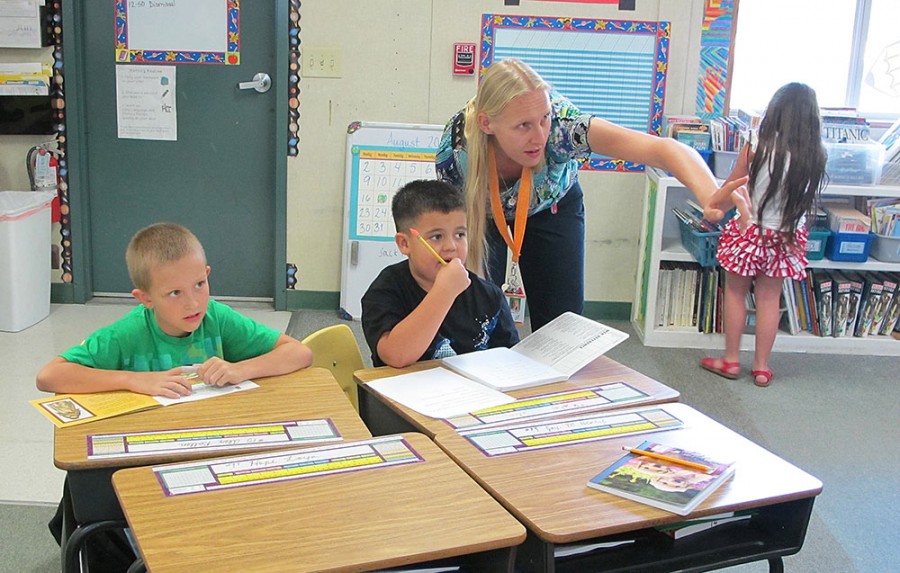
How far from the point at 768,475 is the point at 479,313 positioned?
34.3 inches

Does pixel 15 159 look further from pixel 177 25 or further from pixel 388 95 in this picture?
pixel 388 95

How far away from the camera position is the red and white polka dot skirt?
384cm

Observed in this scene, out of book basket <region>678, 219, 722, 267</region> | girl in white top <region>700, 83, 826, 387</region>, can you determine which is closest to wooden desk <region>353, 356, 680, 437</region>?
girl in white top <region>700, 83, 826, 387</region>

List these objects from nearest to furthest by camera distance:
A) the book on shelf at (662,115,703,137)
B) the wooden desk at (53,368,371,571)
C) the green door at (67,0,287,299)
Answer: the wooden desk at (53,368,371,571) < the book on shelf at (662,115,703,137) < the green door at (67,0,287,299)

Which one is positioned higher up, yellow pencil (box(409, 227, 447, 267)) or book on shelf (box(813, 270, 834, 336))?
yellow pencil (box(409, 227, 447, 267))

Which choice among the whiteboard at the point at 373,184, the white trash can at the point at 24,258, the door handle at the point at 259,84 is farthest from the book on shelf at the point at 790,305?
the white trash can at the point at 24,258

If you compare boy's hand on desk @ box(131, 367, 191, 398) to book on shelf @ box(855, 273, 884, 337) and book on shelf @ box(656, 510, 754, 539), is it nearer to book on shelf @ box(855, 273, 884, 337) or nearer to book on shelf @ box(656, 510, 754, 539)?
book on shelf @ box(656, 510, 754, 539)

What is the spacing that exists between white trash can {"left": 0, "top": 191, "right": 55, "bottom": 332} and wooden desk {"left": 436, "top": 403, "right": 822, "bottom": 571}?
3.10 meters

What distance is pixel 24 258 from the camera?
4199 mm

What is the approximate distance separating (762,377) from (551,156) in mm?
1894

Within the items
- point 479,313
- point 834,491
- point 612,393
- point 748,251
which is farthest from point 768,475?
point 748,251

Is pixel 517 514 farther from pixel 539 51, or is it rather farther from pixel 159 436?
pixel 539 51

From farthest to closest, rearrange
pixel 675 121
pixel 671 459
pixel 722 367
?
pixel 675 121
pixel 722 367
pixel 671 459


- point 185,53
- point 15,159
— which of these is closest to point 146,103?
point 185,53
